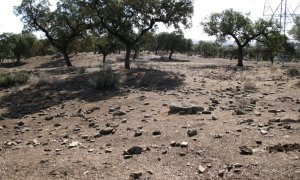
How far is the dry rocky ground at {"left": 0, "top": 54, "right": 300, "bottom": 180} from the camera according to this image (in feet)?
27.6

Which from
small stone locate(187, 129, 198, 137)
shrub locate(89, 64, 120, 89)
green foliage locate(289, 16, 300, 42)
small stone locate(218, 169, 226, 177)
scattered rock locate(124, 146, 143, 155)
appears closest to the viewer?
small stone locate(218, 169, 226, 177)

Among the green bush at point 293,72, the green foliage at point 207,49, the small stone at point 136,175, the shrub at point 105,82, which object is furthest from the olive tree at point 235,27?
the green foliage at point 207,49

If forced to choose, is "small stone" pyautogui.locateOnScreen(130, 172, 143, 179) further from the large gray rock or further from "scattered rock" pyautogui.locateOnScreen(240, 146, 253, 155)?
the large gray rock

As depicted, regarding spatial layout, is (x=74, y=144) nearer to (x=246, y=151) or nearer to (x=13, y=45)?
(x=246, y=151)

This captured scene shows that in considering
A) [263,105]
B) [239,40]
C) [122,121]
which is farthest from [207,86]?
[239,40]

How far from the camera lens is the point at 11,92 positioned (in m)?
21.8

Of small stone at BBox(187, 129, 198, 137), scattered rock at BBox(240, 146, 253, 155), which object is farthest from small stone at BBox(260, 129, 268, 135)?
small stone at BBox(187, 129, 198, 137)

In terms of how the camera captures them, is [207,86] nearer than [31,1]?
Yes

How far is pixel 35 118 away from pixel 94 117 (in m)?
2.64

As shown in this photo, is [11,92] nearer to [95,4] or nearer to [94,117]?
[94,117]

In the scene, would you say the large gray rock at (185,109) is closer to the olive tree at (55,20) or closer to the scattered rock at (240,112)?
the scattered rock at (240,112)

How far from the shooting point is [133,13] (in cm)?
3008

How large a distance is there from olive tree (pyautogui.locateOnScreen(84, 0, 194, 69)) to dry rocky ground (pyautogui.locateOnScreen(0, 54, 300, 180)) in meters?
11.1

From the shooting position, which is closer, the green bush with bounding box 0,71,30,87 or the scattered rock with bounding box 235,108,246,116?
the scattered rock with bounding box 235,108,246,116
